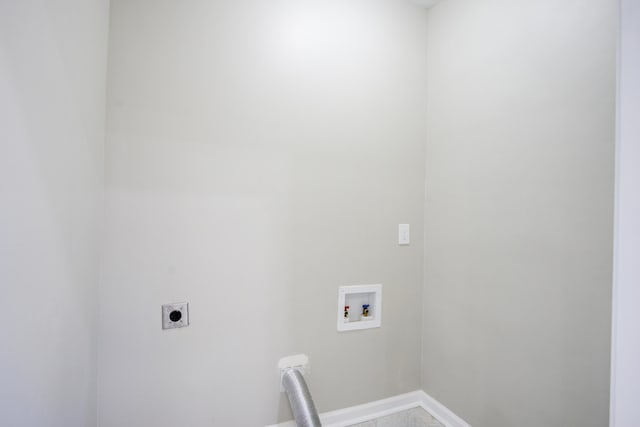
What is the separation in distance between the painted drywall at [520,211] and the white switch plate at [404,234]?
0.42 feet

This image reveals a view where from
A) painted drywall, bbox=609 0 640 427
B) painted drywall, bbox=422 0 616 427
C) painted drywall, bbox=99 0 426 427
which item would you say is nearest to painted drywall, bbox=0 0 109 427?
painted drywall, bbox=99 0 426 427

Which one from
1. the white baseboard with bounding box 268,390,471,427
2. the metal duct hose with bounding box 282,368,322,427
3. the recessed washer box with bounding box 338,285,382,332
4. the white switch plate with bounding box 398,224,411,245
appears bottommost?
the white baseboard with bounding box 268,390,471,427

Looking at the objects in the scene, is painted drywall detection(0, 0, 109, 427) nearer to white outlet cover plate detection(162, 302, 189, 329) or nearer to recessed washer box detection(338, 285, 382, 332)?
white outlet cover plate detection(162, 302, 189, 329)

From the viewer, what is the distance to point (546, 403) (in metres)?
1.06

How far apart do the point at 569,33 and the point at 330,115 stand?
38.0 inches

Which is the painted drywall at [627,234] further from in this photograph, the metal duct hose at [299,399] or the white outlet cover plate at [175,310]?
the white outlet cover plate at [175,310]

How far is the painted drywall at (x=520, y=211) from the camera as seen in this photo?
950 mm

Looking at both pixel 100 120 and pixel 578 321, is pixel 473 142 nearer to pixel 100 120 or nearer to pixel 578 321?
pixel 578 321

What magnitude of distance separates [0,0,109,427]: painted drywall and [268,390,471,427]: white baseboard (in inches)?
37.7

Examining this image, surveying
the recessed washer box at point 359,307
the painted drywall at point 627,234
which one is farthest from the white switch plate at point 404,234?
the painted drywall at point 627,234

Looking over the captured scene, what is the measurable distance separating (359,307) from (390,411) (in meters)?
0.60

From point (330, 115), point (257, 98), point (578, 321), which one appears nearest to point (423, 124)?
point (330, 115)

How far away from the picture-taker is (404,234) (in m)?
1.59

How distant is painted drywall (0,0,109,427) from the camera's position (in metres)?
0.51
